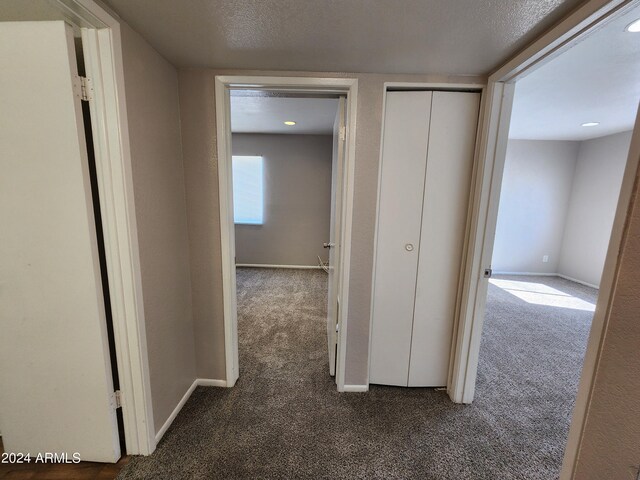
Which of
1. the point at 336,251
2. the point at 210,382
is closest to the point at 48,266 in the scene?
the point at 210,382

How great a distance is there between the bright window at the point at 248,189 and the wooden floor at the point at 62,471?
12.5ft

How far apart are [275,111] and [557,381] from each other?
384 cm

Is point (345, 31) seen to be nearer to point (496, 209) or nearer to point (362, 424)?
point (496, 209)

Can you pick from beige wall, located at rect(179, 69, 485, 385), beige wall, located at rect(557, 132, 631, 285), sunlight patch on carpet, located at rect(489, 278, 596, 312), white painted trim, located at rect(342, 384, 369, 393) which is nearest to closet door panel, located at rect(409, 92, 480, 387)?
beige wall, located at rect(179, 69, 485, 385)

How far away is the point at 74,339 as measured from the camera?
48.9 inches

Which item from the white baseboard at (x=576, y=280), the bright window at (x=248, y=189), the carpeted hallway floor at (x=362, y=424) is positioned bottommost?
the carpeted hallway floor at (x=362, y=424)

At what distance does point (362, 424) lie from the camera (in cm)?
162

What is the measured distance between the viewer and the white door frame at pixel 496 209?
0.83 m

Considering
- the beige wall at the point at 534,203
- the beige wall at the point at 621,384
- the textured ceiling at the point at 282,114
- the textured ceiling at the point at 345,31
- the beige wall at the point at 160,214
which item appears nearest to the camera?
the beige wall at the point at 621,384

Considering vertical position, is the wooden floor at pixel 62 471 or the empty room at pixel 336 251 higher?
the empty room at pixel 336 251

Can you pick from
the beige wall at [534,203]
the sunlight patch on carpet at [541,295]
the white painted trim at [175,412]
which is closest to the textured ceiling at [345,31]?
the white painted trim at [175,412]

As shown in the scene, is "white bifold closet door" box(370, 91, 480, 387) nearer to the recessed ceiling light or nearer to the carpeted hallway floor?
the carpeted hallway floor

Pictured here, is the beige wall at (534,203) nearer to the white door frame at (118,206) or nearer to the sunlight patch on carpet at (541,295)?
the sunlight patch on carpet at (541,295)

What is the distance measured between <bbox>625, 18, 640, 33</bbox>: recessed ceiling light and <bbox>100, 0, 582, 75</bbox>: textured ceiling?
668 mm
